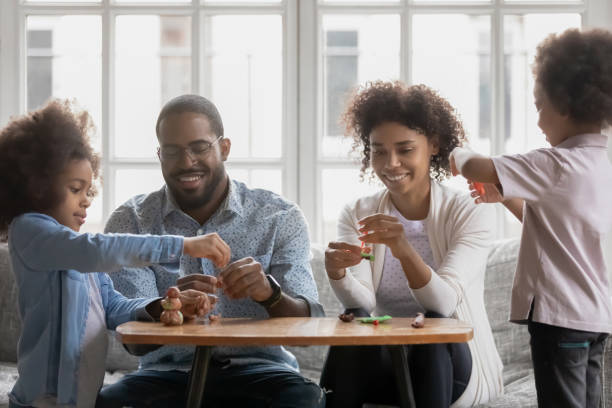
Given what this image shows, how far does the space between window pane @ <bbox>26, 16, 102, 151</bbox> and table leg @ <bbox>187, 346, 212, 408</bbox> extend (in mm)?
1975

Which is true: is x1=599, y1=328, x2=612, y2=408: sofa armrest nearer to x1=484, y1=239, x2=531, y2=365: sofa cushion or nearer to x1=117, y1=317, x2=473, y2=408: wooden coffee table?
x1=484, y1=239, x2=531, y2=365: sofa cushion

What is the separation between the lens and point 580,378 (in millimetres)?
2092

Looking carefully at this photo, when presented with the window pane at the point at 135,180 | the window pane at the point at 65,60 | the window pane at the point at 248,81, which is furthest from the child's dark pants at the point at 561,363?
the window pane at the point at 65,60

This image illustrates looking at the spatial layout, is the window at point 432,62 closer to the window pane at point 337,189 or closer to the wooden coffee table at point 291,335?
the window pane at point 337,189

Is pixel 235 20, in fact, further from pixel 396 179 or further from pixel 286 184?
pixel 396 179

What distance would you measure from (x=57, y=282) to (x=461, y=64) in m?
2.27

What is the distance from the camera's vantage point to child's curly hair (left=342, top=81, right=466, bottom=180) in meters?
2.73

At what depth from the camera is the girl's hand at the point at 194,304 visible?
2164 millimetres

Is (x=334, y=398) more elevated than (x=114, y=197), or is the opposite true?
(x=114, y=197)

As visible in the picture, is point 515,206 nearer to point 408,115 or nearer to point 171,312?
point 408,115

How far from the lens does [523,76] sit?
12.3ft

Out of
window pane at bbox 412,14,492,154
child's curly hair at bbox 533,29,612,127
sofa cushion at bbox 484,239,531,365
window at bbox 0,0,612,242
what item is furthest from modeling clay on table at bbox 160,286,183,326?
window pane at bbox 412,14,492,154

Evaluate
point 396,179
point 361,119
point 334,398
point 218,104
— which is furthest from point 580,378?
point 218,104

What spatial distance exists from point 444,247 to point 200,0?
1.70 metres
